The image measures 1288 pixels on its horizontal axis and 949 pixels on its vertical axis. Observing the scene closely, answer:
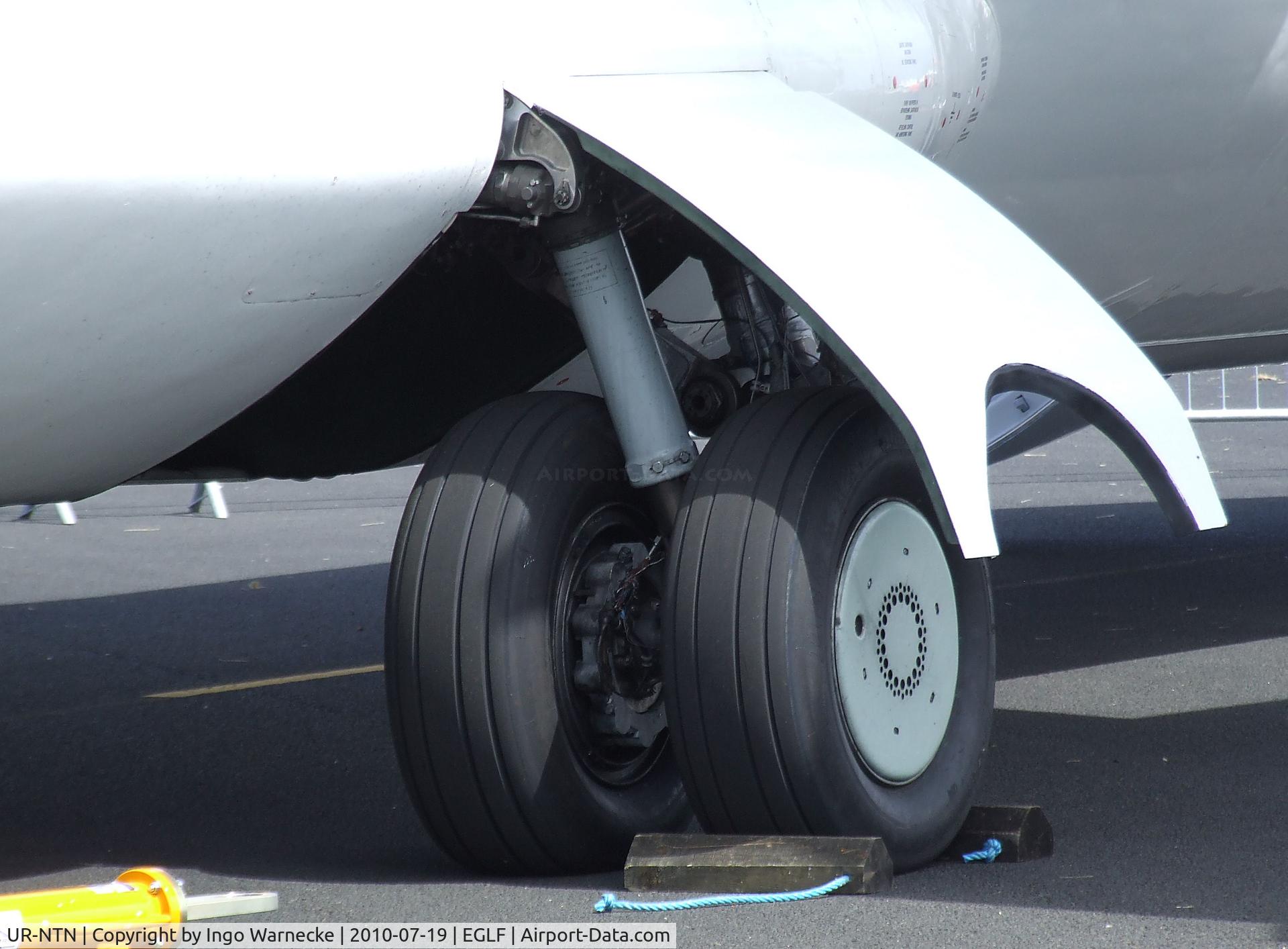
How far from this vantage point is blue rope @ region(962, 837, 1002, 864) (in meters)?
3.46

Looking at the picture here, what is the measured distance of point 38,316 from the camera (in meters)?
2.67

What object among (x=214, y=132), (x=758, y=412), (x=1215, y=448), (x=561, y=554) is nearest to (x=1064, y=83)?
(x=758, y=412)

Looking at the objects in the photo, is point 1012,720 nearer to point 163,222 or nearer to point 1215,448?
point 163,222

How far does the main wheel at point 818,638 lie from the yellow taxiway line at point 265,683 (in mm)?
2665

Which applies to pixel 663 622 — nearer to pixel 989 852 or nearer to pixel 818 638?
pixel 818 638

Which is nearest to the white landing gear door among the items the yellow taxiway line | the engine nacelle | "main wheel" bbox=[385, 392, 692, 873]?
the engine nacelle

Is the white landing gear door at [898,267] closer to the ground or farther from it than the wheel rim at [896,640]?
farther from it

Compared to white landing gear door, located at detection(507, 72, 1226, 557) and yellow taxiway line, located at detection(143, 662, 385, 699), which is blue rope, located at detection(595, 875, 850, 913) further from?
yellow taxiway line, located at detection(143, 662, 385, 699)

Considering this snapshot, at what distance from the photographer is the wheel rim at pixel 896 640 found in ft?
10.8

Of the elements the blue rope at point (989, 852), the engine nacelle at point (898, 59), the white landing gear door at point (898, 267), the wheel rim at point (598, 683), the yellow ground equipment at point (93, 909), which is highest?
the engine nacelle at point (898, 59)

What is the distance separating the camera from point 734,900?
3098mm

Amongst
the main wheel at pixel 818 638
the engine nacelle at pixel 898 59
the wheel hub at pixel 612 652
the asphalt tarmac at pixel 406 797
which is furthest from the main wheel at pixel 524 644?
the engine nacelle at pixel 898 59

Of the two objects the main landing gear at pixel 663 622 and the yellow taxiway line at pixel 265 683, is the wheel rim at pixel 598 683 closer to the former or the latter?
the main landing gear at pixel 663 622

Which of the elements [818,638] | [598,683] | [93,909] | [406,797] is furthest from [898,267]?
[406,797]
